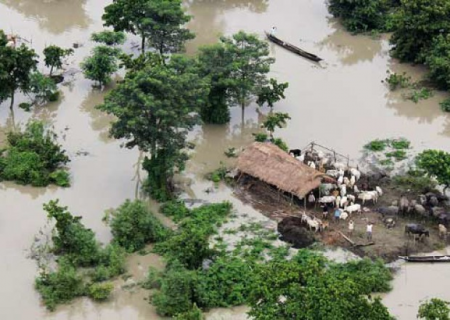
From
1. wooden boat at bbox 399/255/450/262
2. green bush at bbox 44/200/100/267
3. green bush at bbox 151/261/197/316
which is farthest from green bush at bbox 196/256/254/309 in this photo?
→ wooden boat at bbox 399/255/450/262

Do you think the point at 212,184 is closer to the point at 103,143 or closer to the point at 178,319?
the point at 103,143

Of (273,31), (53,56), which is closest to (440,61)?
(273,31)

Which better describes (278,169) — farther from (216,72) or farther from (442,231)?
(442,231)

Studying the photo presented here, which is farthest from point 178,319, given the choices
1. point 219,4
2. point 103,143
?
point 219,4

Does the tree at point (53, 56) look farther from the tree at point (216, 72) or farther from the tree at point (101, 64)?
the tree at point (216, 72)

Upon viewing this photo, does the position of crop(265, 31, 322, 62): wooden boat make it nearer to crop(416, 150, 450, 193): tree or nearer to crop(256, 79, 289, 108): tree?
crop(256, 79, 289, 108): tree
